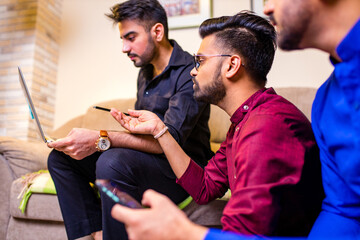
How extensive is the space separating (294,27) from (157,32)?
40.2 inches

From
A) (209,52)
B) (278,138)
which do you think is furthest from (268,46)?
(278,138)

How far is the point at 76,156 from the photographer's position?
129 cm

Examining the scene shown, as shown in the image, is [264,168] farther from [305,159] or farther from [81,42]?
[81,42]

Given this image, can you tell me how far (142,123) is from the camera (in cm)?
125

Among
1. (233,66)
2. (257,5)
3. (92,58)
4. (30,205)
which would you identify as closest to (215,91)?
(233,66)

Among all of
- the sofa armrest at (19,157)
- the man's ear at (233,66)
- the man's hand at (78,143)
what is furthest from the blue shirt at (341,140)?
the sofa armrest at (19,157)

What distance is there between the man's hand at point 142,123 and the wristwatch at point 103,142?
0.09 meters

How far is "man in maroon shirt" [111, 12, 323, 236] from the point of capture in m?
0.74

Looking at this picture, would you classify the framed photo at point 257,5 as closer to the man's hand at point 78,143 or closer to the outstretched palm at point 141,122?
the outstretched palm at point 141,122

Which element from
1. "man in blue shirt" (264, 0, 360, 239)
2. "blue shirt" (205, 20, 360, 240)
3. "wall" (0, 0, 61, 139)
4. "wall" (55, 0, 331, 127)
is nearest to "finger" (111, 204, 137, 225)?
"blue shirt" (205, 20, 360, 240)

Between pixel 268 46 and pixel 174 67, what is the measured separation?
52 centimetres

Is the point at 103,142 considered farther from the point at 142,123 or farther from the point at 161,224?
the point at 161,224

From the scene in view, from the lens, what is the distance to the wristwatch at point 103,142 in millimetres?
1283

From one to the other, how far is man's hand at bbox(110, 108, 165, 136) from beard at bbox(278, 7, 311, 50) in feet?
1.90
